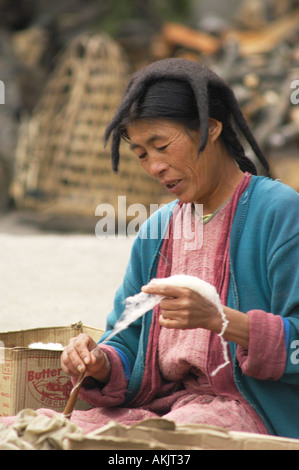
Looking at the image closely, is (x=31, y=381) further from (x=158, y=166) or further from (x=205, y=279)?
(x=158, y=166)

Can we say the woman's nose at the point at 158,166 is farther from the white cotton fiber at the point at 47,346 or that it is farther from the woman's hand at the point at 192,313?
the white cotton fiber at the point at 47,346

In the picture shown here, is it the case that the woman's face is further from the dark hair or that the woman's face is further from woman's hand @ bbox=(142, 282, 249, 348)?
woman's hand @ bbox=(142, 282, 249, 348)

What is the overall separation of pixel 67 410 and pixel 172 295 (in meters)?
0.51

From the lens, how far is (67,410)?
195 centimetres

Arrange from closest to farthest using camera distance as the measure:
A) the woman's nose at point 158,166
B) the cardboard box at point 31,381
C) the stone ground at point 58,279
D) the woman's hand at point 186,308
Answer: the woman's hand at point 186,308, the woman's nose at point 158,166, the cardboard box at point 31,381, the stone ground at point 58,279

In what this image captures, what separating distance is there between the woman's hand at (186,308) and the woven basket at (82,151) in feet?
15.4

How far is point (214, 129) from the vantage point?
200 cm

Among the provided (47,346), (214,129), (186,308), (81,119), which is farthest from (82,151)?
(186,308)

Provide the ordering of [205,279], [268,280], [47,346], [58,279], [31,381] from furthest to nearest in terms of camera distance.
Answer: [58,279] → [47,346] → [31,381] → [205,279] → [268,280]

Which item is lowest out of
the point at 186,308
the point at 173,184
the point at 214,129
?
the point at 186,308

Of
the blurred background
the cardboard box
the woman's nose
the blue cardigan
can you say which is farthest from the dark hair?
the blurred background

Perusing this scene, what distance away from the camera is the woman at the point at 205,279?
5.85 feet

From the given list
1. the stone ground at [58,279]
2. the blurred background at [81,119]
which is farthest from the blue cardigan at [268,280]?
the blurred background at [81,119]

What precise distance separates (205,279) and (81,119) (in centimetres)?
489
